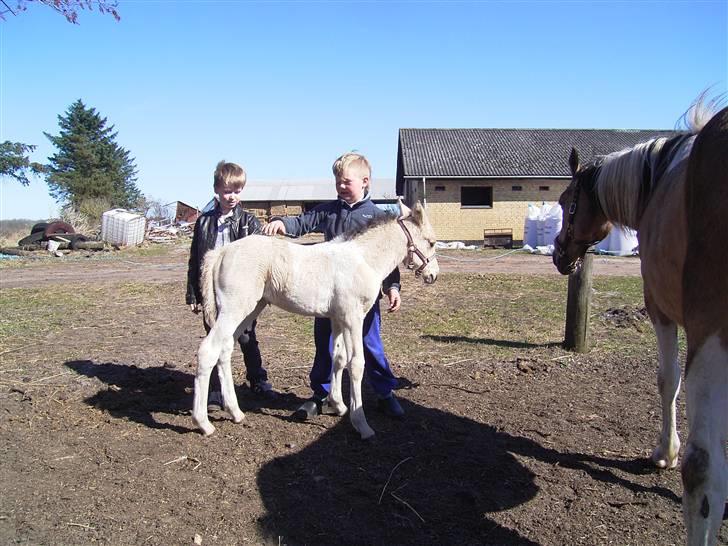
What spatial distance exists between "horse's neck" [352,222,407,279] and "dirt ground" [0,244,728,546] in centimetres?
138

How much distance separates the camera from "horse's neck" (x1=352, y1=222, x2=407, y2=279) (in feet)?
14.8

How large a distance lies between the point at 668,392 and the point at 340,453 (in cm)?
240

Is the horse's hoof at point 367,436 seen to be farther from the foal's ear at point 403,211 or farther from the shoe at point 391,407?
the foal's ear at point 403,211

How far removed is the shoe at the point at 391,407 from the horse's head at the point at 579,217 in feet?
6.09

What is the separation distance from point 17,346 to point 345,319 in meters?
5.30

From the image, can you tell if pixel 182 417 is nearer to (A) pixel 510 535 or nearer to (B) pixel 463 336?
(A) pixel 510 535

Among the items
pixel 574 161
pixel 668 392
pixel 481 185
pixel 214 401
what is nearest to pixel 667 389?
pixel 668 392

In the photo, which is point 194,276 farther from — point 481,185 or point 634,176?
point 481,185

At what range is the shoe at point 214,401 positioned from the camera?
→ 5005mm

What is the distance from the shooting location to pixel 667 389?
3805mm

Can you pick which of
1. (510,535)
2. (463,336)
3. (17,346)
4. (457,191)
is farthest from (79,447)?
(457,191)

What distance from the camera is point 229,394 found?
15.3 feet

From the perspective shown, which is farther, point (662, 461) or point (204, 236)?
point (204, 236)

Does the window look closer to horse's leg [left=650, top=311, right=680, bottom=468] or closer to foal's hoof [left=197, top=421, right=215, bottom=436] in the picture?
horse's leg [left=650, top=311, right=680, bottom=468]
